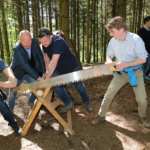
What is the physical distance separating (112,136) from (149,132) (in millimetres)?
771

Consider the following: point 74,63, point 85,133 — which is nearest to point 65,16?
point 74,63

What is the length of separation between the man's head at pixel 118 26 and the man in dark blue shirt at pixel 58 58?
108cm

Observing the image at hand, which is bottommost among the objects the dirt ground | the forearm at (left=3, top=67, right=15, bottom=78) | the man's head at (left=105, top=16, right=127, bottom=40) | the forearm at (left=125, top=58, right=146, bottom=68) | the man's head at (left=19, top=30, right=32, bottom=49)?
the dirt ground

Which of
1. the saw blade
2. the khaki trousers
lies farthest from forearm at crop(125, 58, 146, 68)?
the saw blade

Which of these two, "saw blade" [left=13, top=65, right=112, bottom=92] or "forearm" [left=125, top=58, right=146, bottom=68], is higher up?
"forearm" [left=125, top=58, right=146, bottom=68]

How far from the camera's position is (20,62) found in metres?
3.20

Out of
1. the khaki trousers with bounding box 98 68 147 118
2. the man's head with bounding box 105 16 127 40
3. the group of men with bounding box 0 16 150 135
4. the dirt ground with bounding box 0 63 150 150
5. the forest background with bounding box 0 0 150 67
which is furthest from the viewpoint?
the forest background with bounding box 0 0 150 67

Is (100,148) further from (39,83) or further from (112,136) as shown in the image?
(39,83)

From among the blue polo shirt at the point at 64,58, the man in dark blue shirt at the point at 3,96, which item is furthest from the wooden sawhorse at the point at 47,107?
the blue polo shirt at the point at 64,58

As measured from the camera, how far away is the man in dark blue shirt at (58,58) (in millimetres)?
2988

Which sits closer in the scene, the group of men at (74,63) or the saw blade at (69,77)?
the group of men at (74,63)

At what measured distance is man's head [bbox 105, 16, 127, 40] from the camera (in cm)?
Answer: 246

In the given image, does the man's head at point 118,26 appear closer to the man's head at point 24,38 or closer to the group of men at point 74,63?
the group of men at point 74,63

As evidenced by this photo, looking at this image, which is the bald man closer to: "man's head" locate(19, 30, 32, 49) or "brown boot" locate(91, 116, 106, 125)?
"man's head" locate(19, 30, 32, 49)
